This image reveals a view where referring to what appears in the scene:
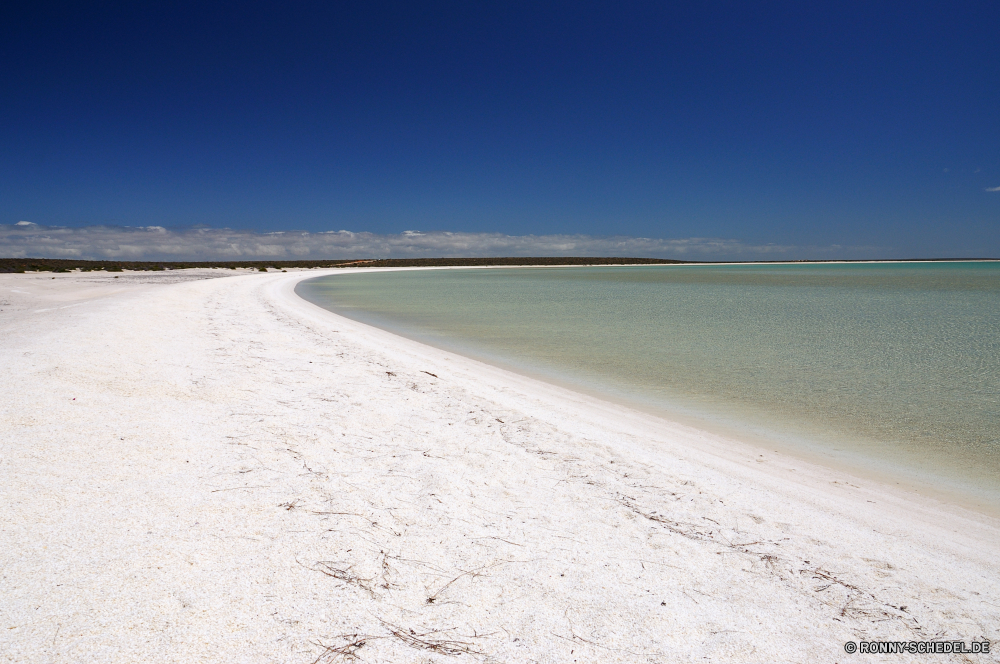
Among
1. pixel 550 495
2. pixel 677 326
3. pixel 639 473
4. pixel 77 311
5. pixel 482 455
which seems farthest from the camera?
pixel 677 326

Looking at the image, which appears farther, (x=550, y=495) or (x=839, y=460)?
(x=839, y=460)

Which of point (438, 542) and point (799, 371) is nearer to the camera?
point (438, 542)

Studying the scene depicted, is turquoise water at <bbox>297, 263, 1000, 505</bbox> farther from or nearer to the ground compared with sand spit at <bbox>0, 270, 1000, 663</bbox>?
nearer to the ground

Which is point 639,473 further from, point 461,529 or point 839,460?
point 839,460

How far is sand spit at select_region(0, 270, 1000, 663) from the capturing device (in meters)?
1.93

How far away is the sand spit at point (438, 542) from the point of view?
193 cm

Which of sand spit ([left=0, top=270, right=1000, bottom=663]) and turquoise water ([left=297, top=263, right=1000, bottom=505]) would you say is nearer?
sand spit ([left=0, top=270, right=1000, bottom=663])

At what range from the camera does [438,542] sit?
2.55 meters

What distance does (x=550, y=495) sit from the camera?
10.4 feet

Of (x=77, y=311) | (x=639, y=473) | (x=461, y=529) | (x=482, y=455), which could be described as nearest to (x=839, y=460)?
(x=639, y=473)

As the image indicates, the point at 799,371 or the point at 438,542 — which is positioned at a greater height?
the point at 438,542

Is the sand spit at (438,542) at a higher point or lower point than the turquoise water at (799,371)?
higher

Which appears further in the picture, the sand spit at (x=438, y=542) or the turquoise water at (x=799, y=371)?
the turquoise water at (x=799, y=371)

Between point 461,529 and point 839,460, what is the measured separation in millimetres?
3486
